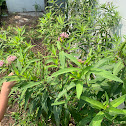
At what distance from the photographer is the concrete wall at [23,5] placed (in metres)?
6.72

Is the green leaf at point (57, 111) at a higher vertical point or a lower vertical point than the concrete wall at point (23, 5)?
lower

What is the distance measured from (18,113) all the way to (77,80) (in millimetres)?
1775

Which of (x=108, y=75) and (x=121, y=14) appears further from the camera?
(x=121, y=14)

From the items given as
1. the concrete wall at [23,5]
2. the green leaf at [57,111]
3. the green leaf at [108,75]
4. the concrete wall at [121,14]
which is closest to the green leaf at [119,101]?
the green leaf at [108,75]

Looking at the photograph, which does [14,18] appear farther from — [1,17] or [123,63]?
[123,63]

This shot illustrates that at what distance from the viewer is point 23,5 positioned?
6.81 meters

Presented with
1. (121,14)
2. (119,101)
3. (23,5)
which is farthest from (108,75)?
(23,5)

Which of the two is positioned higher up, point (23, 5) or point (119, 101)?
point (23, 5)

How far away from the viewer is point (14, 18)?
20.1 feet

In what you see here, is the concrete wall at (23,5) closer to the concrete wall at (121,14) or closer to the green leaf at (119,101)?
the concrete wall at (121,14)

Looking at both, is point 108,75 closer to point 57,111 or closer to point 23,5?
point 57,111

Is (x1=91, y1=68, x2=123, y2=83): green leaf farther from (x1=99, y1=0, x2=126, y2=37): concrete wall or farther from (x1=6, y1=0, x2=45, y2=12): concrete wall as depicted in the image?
(x1=6, y1=0, x2=45, y2=12): concrete wall

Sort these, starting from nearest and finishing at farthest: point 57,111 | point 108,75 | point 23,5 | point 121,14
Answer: point 108,75, point 57,111, point 121,14, point 23,5

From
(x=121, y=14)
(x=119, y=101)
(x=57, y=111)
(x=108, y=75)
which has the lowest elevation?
(x=57, y=111)
